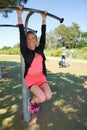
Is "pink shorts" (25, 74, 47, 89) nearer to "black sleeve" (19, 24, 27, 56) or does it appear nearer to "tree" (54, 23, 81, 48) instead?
"black sleeve" (19, 24, 27, 56)

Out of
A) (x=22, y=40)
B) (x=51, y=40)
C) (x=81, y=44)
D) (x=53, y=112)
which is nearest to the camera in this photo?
(x=22, y=40)

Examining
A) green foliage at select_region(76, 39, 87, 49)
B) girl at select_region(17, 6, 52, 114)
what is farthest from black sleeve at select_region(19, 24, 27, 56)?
green foliage at select_region(76, 39, 87, 49)

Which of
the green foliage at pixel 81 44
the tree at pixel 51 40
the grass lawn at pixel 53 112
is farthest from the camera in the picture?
the green foliage at pixel 81 44

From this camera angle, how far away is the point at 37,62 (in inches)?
196

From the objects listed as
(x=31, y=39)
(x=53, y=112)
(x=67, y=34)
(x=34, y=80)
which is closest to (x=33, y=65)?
(x=34, y=80)

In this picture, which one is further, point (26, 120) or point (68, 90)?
point (68, 90)

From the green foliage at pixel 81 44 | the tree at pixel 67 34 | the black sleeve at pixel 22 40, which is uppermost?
the black sleeve at pixel 22 40

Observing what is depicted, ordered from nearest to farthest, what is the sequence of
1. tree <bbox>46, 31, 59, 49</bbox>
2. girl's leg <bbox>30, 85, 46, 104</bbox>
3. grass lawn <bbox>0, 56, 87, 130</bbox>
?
girl's leg <bbox>30, 85, 46, 104</bbox> → grass lawn <bbox>0, 56, 87, 130</bbox> → tree <bbox>46, 31, 59, 49</bbox>

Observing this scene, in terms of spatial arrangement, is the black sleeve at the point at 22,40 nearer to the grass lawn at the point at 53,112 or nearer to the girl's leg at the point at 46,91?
the girl's leg at the point at 46,91

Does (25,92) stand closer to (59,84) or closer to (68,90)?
(68,90)

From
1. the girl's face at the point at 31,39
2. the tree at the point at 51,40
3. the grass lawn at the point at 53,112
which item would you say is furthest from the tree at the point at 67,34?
the girl's face at the point at 31,39

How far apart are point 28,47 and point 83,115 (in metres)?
2.83

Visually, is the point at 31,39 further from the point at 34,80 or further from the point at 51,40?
the point at 51,40

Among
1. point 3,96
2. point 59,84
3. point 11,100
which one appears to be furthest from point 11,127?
point 59,84
